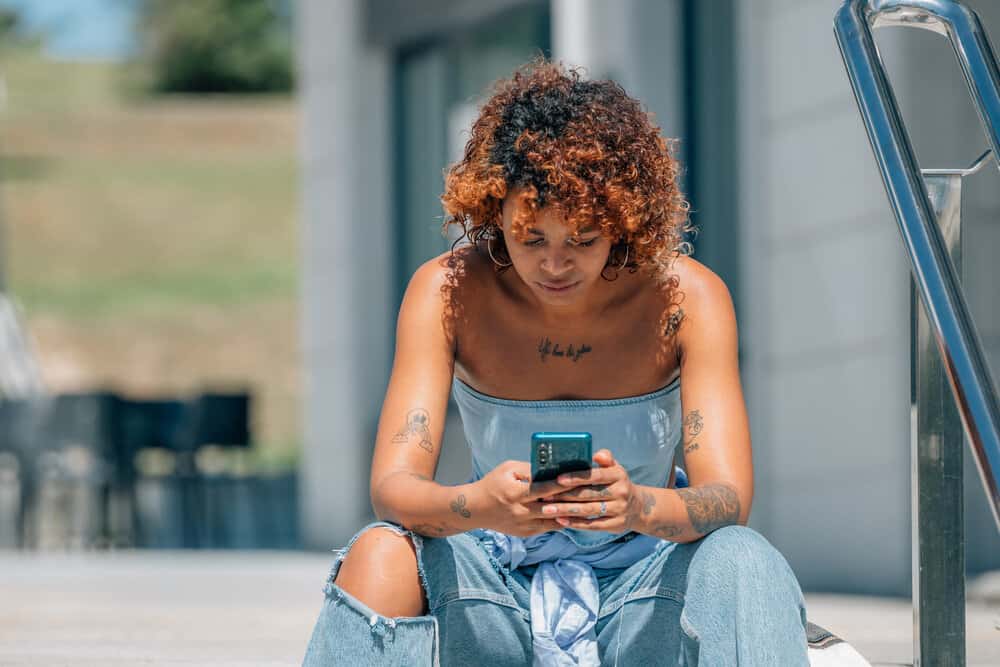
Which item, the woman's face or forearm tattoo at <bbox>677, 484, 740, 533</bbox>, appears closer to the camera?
forearm tattoo at <bbox>677, 484, 740, 533</bbox>

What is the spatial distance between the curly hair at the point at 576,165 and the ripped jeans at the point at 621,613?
1.69ft

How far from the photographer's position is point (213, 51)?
4841 cm

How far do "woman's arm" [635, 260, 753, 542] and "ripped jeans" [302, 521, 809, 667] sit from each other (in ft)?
0.17

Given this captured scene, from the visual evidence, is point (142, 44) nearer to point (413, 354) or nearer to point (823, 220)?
point (823, 220)

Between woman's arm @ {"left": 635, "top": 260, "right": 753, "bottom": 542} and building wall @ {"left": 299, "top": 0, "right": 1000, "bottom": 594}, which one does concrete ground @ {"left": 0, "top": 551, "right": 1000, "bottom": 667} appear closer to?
building wall @ {"left": 299, "top": 0, "right": 1000, "bottom": 594}

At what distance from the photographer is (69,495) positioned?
13.4m

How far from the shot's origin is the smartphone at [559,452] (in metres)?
2.35

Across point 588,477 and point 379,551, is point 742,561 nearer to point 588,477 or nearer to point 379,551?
point 588,477

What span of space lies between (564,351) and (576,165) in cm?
35

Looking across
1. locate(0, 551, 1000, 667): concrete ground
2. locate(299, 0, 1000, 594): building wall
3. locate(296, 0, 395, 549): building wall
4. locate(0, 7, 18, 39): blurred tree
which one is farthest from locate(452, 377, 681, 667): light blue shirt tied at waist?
locate(0, 7, 18, 39): blurred tree

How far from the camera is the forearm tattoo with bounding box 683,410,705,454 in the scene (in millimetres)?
2664

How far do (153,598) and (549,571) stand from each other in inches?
153

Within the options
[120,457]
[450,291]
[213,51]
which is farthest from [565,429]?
[213,51]

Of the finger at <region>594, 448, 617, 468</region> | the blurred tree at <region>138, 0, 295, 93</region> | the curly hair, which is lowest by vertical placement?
the finger at <region>594, 448, 617, 468</region>
